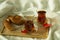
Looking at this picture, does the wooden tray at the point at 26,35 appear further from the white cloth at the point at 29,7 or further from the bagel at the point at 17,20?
the white cloth at the point at 29,7

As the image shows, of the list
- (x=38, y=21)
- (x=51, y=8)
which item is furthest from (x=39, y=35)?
→ (x=51, y=8)

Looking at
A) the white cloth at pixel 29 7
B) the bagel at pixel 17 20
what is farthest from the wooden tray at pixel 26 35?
the white cloth at pixel 29 7

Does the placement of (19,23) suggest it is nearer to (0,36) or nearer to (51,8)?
(0,36)

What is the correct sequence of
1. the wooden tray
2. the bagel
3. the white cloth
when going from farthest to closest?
the white cloth, the bagel, the wooden tray

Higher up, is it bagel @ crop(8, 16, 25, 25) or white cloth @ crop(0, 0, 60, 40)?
white cloth @ crop(0, 0, 60, 40)

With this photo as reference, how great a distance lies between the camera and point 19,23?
98 centimetres

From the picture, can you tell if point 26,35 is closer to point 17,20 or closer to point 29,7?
point 17,20

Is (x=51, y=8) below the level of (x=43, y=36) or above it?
above

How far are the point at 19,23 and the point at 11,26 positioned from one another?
0.06 metres

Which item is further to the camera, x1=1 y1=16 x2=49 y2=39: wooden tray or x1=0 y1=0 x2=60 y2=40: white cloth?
x1=0 y1=0 x2=60 y2=40: white cloth

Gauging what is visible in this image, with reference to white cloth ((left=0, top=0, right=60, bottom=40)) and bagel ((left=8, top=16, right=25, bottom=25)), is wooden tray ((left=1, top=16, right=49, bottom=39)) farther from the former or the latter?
white cloth ((left=0, top=0, right=60, bottom=40))

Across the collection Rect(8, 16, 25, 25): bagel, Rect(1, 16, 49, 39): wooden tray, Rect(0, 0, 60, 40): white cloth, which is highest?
Rect(0, 0, 60, 40): white cloth

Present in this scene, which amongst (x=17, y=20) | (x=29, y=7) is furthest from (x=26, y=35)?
(x=29, y=7)

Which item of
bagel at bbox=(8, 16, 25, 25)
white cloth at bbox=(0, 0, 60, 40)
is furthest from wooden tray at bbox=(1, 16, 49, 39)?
white cloth at bbox=(0, 0, 60, 40)
